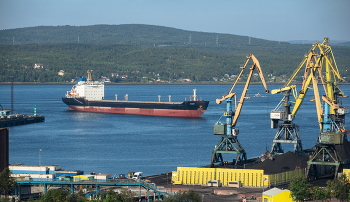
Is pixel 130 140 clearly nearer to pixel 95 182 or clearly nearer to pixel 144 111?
pixel 95 182

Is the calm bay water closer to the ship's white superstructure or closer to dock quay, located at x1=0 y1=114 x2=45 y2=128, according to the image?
dock quay, located at x1=0 y1=114 x2=45 y2=128

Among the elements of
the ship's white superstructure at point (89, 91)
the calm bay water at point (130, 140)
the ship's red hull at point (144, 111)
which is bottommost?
the calm bay water at point (130, 140)

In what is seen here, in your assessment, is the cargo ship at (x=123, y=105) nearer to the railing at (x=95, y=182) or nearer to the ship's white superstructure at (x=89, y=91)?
the ship's white superstructure at (x=89, y=91)

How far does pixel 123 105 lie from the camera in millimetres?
81938

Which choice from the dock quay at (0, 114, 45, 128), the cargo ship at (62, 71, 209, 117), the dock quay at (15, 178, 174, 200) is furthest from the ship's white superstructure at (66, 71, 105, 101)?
the dock quay at (15, 178, 174, 200)

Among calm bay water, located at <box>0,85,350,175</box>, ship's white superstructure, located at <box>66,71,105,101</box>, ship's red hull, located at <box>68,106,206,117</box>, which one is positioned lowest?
calm bay water, located at <box>0,85,350,175</box>

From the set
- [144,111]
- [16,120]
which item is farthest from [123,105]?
[16,120]

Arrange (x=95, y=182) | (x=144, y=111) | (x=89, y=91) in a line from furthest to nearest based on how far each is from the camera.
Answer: (x=89, y=91), (x=144, y=111), (x=95, y=182)

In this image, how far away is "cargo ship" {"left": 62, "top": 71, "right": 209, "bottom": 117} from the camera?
74812mm

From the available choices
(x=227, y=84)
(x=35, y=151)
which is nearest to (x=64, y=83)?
(x=227, y=84)

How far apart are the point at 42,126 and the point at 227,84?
5142 inches

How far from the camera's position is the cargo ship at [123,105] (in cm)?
7481

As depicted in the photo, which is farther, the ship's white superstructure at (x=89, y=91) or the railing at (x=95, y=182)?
the ship's white superstructure at (x=89, y=91)

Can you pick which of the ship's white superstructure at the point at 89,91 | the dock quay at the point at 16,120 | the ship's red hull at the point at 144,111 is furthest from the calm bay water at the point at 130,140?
the ship's white superstructure at the point at 89,91
